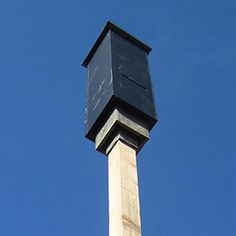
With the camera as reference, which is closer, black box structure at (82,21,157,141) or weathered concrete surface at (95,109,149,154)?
weathered concrete surface at (95,109,149,154)

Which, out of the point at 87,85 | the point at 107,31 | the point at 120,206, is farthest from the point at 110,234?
the point at 107,31

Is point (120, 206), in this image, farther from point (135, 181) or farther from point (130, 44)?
point (130, 44)

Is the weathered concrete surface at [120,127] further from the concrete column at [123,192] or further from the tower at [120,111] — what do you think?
the concrete column at [123,192]

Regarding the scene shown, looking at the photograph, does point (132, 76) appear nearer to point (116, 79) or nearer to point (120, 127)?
point (116, 79)

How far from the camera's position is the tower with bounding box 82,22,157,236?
4.58 meters

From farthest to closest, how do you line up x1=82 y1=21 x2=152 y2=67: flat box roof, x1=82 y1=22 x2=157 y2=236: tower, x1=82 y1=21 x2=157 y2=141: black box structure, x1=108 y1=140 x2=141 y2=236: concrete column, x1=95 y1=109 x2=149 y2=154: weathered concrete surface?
x1=82 y1=21 x2=152 y2=67: flat box roof → x1=82 y1=21 x2=157 y2=141: black box structure → x1=95 y1=109 x2=149 y2=154: weathered concrete surface → x1=82 y1=22 x2=157 y2=236: tower → x1=108 y1=140 x2=141 y2=236: concrete column

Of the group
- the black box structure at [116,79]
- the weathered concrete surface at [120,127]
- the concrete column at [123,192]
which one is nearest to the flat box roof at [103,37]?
A: the black box structure at [116,79]

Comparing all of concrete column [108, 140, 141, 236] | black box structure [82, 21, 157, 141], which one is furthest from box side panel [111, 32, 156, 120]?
concrete column [108, 140, 141, 236]

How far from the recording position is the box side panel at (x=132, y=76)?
18.2ft

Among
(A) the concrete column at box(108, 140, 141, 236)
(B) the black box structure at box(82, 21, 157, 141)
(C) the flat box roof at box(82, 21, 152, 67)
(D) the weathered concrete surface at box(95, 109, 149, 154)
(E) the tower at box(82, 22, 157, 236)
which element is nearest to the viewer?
(A) the concrete column at box(108, 140, 141, 236)

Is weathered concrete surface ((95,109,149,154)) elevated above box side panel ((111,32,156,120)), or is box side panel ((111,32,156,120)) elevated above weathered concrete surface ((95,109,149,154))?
box side panel ((111,32,156,120))

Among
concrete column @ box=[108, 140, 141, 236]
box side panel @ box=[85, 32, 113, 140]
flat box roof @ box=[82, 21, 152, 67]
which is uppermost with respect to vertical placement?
flat box roof @ box=[82, 21, 152, 67]

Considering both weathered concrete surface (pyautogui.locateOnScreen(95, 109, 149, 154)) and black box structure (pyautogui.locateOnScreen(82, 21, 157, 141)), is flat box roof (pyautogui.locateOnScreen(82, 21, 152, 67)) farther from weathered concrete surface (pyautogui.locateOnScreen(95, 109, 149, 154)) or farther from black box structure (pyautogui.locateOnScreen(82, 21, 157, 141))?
weathered concrete surface (pyautogui.locateOnScreen(95, 109, 149, 154))

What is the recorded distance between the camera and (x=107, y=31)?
659 cm
